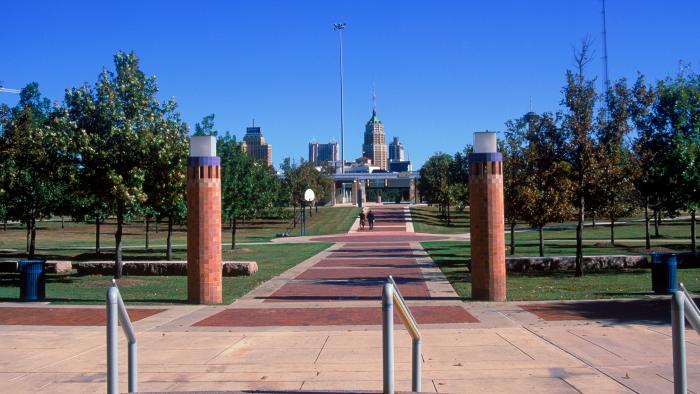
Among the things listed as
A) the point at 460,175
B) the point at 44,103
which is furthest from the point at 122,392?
the point at 460,175

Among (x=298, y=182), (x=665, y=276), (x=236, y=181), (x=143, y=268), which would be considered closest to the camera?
(x=665, y=276)

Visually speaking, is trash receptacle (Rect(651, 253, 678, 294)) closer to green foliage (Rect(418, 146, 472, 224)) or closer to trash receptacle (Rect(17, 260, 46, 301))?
trash receptacle (Rect(17, 260, 46, 301))

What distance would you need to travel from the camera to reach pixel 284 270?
23969 millimetres

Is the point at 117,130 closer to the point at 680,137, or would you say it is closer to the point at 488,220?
the point at 488,220

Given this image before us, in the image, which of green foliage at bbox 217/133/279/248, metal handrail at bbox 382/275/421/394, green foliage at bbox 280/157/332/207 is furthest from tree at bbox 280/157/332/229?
metal handrail at bbox 382/275/421/394

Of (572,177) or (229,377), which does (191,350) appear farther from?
(572,177)

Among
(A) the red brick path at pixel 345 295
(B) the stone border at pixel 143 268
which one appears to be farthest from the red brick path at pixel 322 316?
(B) the stone border at pixel 143 268

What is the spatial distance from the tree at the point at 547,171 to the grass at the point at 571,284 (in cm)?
239

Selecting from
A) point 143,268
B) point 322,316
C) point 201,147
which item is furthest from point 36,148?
point 322,316

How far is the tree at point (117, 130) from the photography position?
715 inches

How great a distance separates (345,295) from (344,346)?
6.74m

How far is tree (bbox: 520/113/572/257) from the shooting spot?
20031 millimetres

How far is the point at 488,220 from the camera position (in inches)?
617

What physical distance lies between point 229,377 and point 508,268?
16.0 meters
